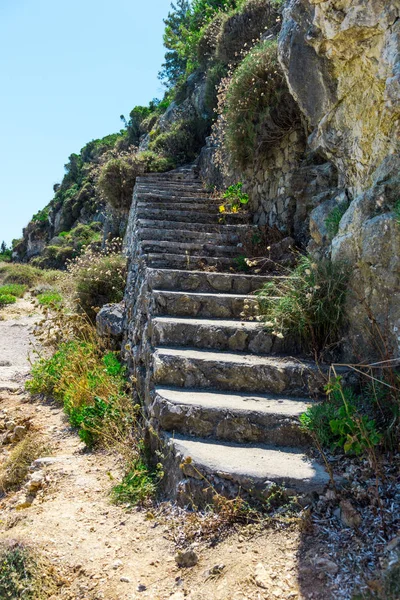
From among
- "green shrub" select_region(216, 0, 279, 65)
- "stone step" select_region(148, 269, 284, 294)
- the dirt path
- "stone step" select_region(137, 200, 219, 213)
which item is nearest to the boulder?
"stone step" select_region(148, 269, 284, 294)

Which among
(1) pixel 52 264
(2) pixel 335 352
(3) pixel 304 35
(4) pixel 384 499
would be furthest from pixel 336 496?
(1) pixel 52 264

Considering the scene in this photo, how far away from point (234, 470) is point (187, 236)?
157 inches

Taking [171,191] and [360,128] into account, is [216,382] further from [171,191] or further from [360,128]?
[171,191]

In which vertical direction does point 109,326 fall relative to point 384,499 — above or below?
above

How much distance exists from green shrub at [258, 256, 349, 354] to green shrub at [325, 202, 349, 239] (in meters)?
0.41

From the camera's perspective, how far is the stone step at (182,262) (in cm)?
540

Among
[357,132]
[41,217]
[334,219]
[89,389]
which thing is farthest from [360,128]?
[41,217]

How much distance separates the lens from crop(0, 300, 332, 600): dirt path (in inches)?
84.7

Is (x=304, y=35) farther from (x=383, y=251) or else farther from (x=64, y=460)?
(x=64, y=460)

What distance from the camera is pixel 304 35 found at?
436cm

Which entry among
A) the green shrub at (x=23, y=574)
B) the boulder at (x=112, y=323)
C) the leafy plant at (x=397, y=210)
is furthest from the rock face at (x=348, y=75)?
the green shrub at (x=23, y=574)

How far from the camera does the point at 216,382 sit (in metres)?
3.65

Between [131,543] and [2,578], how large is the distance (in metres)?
0.67

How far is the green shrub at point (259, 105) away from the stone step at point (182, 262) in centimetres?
182
